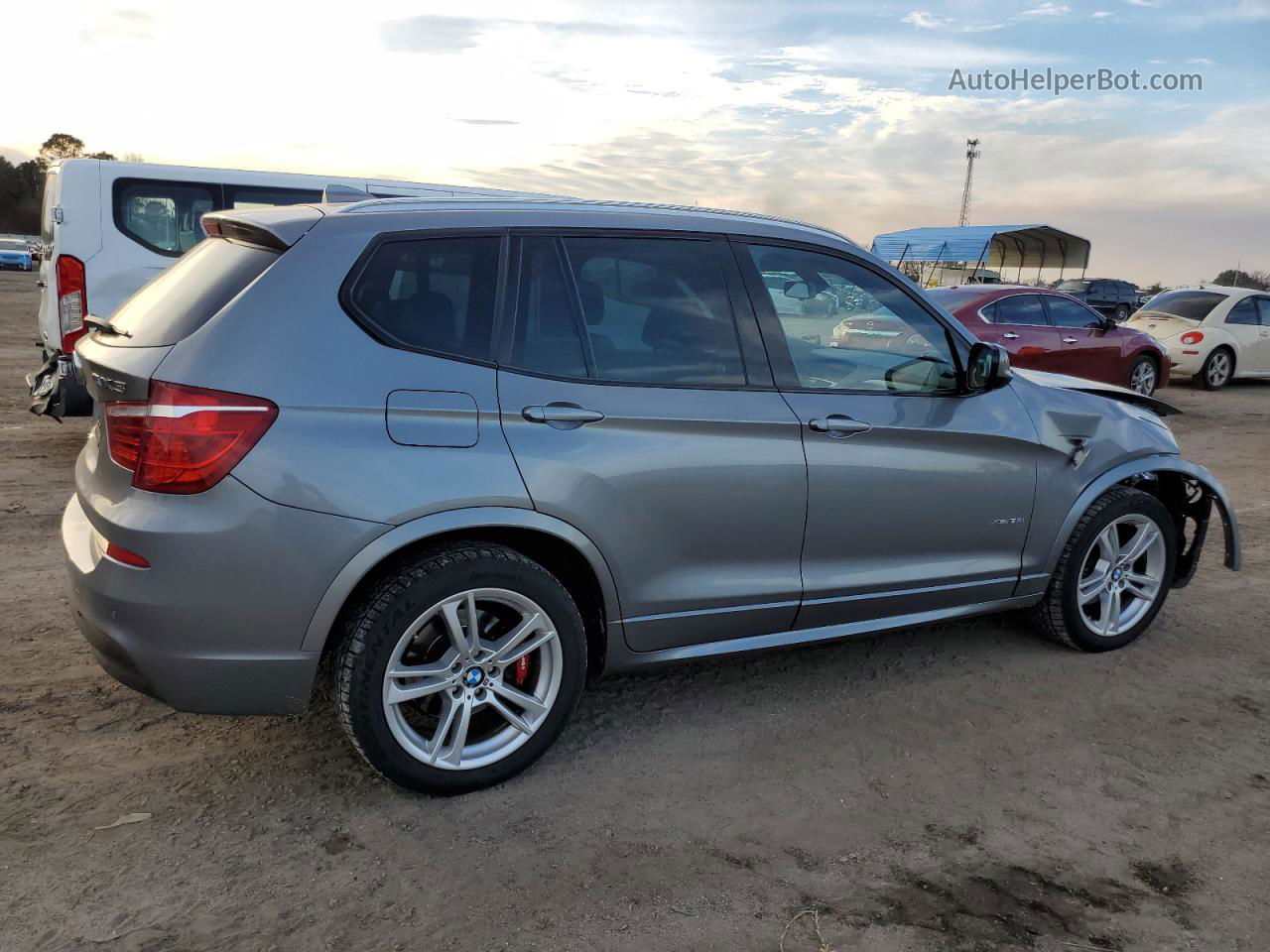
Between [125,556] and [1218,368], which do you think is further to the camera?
[1218,368]

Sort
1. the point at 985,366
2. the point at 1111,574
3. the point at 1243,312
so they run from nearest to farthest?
the point at 985,366 → the point at 1111,574 → the point at 1243,312

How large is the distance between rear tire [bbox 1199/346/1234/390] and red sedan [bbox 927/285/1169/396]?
288cm

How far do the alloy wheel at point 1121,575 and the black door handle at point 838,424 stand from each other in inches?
59.0

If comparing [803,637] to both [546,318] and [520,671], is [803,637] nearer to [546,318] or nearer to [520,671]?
[520,671]

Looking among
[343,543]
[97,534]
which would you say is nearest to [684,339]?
[343,543]

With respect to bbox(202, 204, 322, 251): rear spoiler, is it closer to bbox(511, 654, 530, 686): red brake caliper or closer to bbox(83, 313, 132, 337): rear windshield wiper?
bbox(83, 313, 132, 337): rear windshield wiper

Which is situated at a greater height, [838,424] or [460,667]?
[838,424]

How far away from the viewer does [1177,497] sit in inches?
188

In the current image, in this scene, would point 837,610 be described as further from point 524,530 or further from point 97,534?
point 97,534

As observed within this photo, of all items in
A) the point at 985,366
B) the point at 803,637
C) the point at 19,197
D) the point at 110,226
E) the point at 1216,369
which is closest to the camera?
the point at 803,637

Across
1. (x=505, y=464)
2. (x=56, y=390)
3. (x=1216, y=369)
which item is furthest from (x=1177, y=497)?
(x=1216, y=369)

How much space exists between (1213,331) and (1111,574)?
13.3 m

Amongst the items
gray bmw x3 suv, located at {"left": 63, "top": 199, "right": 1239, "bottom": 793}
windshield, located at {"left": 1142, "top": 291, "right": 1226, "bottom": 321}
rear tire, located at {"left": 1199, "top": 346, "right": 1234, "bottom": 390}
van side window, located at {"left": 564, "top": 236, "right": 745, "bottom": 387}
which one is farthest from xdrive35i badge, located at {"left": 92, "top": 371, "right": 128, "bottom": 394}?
windshield, located at {"left": 1142, "top": 291, "right": 1226, "bottom": 321}

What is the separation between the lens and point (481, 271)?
3.14 meters
